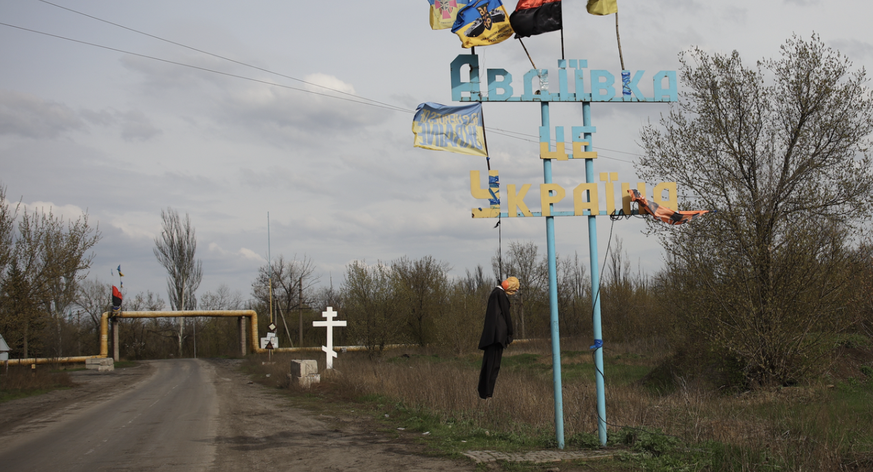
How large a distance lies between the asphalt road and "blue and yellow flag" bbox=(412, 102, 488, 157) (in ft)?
16.6

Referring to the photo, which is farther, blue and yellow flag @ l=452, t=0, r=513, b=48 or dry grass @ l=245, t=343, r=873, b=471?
blue and yellow flag @ l=452, t=0, r=513, b=48

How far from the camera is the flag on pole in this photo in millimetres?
8391

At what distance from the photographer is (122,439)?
10.3 m

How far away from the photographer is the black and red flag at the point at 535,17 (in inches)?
319

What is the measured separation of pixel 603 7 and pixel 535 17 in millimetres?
1063

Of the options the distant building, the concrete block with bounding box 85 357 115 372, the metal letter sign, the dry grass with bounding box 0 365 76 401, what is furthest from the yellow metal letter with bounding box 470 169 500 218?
the concrete block with bounding box 85 357 115 372

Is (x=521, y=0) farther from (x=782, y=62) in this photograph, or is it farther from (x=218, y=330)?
(x=218, y=330)

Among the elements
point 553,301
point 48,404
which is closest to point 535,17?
point 553,301

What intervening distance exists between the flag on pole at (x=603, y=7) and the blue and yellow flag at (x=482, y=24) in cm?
132

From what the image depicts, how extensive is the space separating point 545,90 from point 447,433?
560cm

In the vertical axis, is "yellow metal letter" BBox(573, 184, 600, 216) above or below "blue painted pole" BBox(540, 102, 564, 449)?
above

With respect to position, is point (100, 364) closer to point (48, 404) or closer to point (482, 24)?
point (48, 404)

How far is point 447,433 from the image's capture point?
9.87m

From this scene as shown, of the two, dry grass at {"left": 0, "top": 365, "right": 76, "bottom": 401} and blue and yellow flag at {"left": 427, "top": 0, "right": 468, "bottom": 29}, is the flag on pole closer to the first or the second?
blue and yellow flag at {"left": 427, "top": 0, "right": 468, "bottom": 29}
